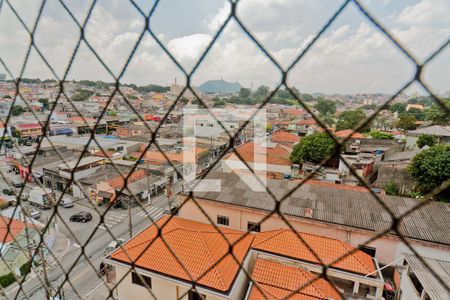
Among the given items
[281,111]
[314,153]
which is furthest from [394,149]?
[281,111]

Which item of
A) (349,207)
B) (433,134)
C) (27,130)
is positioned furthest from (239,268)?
(27,130)

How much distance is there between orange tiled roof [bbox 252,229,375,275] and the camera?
2.78 m

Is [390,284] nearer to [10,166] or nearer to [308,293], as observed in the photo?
[308,293]

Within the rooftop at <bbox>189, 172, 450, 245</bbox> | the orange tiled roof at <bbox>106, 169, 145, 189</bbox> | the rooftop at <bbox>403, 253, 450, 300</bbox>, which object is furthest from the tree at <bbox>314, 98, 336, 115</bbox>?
the orange tiled roof at <bbox>106, 169, 145, 189</bbox>

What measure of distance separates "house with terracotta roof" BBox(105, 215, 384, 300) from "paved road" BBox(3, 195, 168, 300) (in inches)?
18.4

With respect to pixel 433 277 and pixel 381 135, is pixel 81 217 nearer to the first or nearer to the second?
pixel 433 277

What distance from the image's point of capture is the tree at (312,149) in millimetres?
7016

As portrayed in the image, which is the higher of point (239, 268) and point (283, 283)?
point (239, 268)

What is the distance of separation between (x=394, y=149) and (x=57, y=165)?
35.1 feet

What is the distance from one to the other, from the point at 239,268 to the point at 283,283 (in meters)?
0.46

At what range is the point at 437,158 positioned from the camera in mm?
5039

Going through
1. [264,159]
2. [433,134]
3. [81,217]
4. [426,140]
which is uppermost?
[433,134]

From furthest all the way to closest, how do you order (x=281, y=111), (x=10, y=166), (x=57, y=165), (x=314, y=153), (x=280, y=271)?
1. (x=281, y=111)
2. (x=10, y=166)
3. (x=57, y=165)
4. (x=314, y=153)
5. (x=280, y=271)

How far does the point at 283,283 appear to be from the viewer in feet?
8.36
